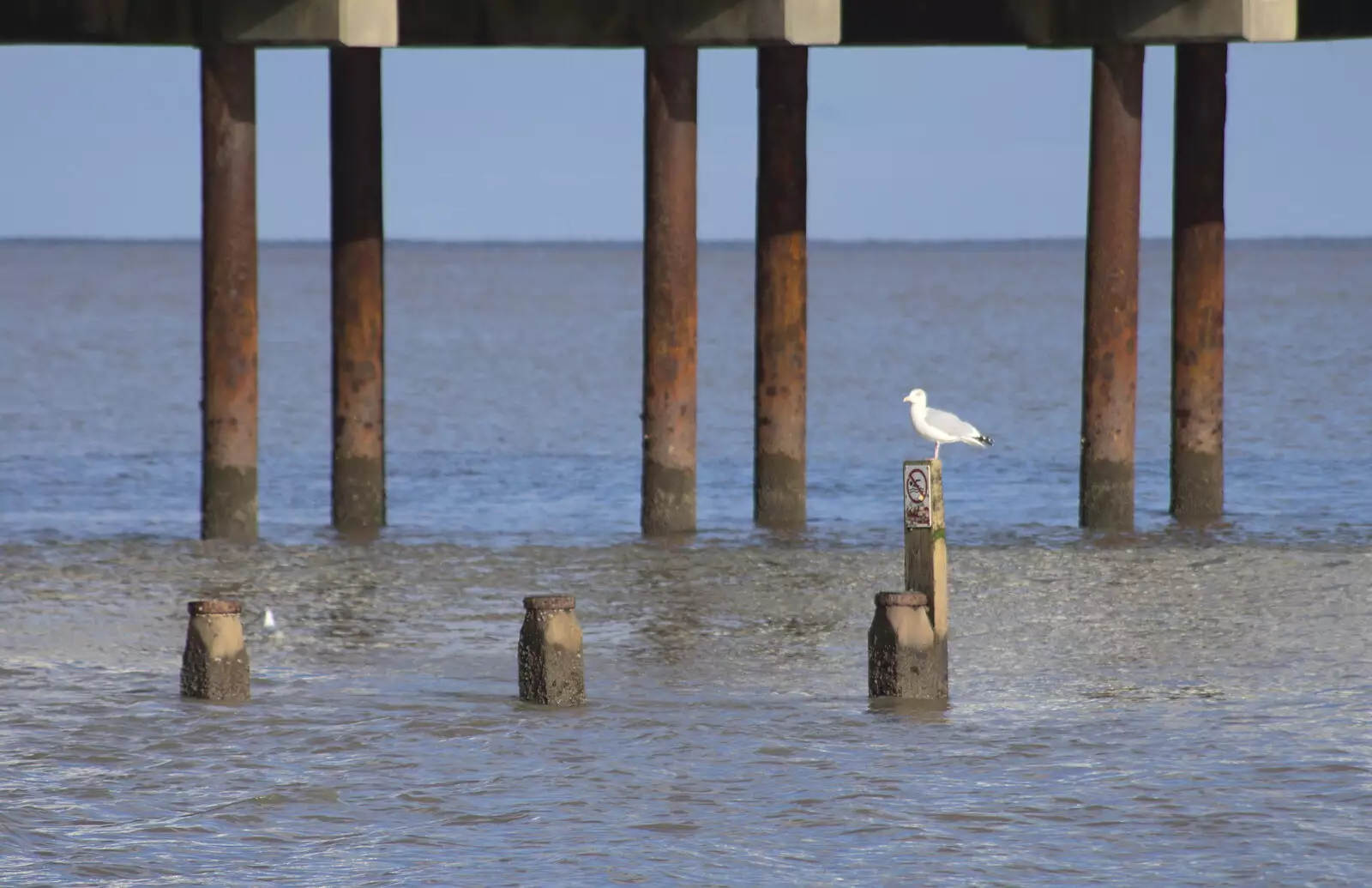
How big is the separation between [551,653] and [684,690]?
3.05ft

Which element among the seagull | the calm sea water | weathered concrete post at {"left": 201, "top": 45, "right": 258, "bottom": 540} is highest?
weathered concrete post at {"left": 201, "top": 45, "right": 258, "bottom": 540}

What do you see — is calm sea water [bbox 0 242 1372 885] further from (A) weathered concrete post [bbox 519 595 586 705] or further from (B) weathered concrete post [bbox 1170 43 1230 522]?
(B) weathered concrete post [bbox 1170 43 1230 522]

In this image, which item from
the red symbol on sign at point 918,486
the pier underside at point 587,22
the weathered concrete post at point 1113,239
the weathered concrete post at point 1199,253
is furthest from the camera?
the weathered concrete post at point 1199,253

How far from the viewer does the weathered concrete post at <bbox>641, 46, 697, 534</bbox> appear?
16.8m

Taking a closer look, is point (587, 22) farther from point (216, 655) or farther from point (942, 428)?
point (216, 655)

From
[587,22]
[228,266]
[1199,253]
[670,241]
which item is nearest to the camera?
[228,266]

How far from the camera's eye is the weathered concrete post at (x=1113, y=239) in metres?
16.9

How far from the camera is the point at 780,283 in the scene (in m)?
17.4

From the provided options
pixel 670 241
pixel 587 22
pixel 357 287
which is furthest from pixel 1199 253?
pixel 357 287

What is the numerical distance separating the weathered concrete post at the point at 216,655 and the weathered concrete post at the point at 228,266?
5.20m

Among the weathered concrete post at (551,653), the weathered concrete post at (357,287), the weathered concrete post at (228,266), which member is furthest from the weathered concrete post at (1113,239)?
the weathered concrete post at (551,653)

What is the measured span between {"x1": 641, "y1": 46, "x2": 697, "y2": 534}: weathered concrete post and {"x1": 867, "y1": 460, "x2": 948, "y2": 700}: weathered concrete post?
564cm

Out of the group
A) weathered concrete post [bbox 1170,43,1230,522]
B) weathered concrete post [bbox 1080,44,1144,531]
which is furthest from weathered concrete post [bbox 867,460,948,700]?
weathered concrete post [bbox 1170,43,1230,522]

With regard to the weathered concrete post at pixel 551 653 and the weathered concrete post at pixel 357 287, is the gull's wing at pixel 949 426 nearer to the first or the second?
the weathered concrete post at pixel 551 653
